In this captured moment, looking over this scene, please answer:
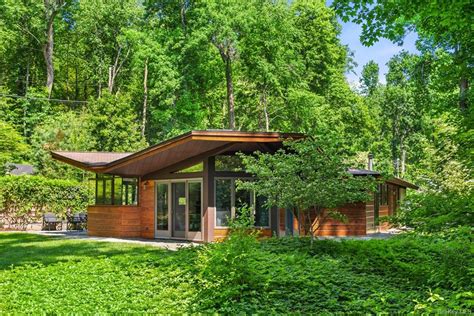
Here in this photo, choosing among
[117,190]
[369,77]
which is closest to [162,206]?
[117,190]

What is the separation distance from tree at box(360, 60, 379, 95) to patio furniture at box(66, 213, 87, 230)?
35.7m

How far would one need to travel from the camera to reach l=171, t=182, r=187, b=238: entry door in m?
15.0

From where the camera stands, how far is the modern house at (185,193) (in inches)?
532

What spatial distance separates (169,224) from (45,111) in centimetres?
2216

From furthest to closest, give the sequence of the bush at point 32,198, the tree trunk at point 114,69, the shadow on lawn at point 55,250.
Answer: the tree trunk at point 114,69, the bush at point 32,198, the shadow on lawn at point 55,250

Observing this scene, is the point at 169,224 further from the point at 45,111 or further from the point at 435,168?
the point at 45,111

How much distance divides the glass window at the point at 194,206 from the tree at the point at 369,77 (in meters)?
36.8

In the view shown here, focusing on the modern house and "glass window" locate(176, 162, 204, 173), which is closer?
the modern house

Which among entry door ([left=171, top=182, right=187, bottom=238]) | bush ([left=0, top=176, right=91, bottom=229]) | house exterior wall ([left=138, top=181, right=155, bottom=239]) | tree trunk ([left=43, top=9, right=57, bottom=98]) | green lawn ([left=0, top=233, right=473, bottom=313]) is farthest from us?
tree trunk ([left=43, top=9, right=57, bottom=98])

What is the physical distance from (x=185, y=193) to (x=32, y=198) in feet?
26.2

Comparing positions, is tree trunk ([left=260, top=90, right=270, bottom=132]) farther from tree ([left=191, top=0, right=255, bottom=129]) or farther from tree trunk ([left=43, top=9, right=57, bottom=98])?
tree trunk ([left=43, top=9, right=57, bottom=98])

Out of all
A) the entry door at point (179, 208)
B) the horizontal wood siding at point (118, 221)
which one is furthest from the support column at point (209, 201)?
the horizontal wood siding at point (118, 221)

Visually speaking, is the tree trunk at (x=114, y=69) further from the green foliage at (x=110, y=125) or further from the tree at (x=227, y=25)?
the tree at (x=227, y=25)

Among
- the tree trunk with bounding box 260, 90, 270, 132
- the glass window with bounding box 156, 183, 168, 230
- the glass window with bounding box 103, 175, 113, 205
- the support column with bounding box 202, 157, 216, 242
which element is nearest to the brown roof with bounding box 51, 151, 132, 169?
the glass window with bounding box 103, 175, 113, 205
